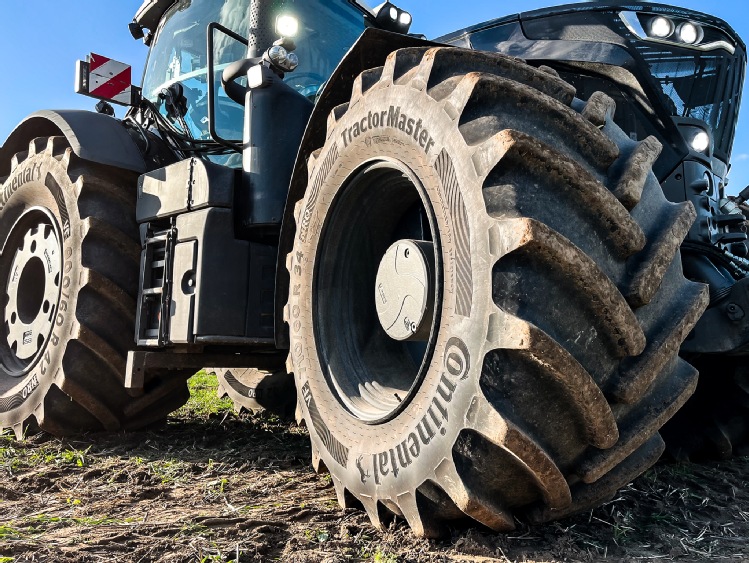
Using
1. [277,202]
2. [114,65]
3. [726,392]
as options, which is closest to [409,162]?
[277,202]

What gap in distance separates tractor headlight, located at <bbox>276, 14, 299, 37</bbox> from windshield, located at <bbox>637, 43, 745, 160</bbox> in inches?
Answer: 72.2

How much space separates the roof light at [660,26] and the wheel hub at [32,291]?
10.5 feet

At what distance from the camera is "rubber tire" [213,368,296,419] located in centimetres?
459

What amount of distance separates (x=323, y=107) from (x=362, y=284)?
28.6 inches

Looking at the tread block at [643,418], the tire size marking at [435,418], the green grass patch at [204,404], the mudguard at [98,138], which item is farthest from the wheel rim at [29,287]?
the tread block at [643,418]

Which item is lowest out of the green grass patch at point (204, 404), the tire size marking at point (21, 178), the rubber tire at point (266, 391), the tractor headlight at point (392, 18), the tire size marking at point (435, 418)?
the green grass patch at point (204, 404)

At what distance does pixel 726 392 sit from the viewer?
287cm

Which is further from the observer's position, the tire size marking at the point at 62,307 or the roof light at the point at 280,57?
the tire size marking at the point at 62,307

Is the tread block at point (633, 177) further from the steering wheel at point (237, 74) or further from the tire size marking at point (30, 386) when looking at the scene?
the tire size marking at point (30, 386)

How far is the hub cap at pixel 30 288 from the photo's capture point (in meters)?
3.83

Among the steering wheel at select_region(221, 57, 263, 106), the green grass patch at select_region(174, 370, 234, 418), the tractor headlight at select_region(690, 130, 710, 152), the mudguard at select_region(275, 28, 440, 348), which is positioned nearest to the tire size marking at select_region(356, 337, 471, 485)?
the mudguard at select_region(275, 28, 440, 348)

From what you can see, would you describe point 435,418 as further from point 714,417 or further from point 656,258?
point 714,417

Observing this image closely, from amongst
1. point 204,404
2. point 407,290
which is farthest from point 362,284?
point 204,404

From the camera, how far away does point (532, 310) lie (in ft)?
5.52
